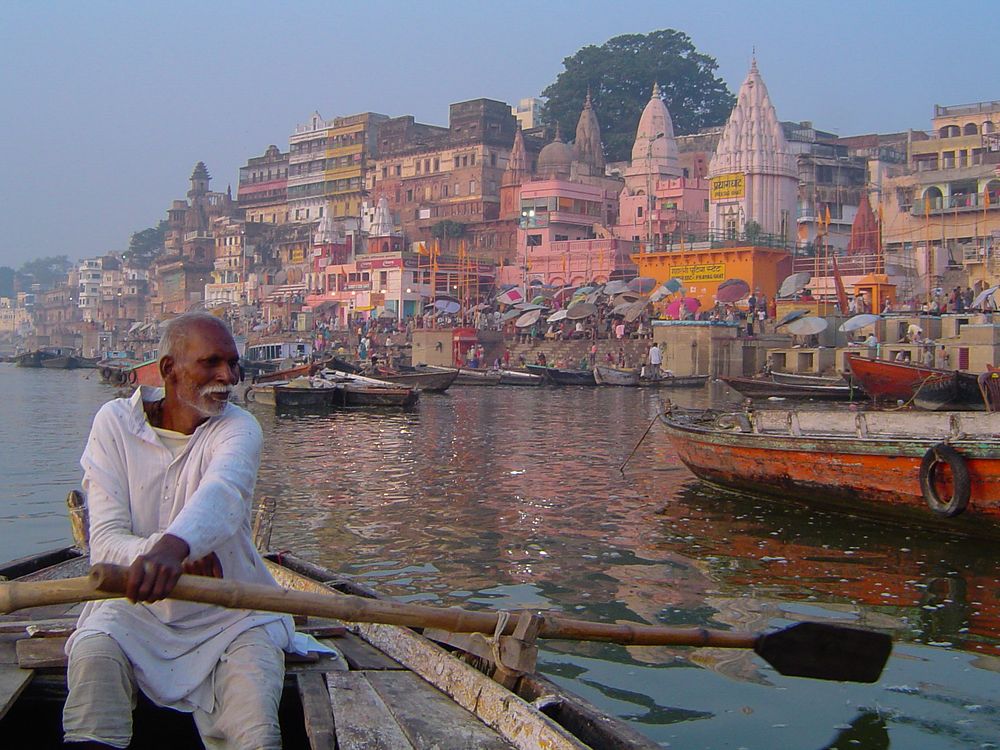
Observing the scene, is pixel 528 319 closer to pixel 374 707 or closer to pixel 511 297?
Answer: pixel 511 297

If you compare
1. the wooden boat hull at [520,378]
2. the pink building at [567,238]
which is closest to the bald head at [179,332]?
the wooden boat hull at [520,378]

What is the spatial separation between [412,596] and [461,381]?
96.1 ft

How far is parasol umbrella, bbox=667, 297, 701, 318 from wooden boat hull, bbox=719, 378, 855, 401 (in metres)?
11.2

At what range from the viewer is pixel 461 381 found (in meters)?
36.4

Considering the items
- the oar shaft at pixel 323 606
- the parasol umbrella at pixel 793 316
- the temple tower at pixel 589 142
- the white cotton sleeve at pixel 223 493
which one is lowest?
the oar shaft at pixel 323 606

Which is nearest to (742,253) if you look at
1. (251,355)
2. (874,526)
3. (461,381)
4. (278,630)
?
(461,381)

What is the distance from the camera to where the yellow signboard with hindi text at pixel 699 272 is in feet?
141

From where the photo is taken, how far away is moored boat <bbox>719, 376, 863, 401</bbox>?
27.0 m

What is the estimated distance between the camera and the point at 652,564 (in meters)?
8.22

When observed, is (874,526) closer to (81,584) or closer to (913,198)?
(81,584)

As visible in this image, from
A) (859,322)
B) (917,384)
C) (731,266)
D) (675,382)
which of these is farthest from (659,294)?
(917,384)

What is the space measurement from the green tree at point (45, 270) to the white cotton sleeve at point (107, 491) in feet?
603

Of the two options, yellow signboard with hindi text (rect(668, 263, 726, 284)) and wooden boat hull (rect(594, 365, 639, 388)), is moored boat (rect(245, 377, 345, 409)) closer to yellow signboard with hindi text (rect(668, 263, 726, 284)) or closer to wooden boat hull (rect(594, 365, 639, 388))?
wooden boat hull (rect(594, 365, 639, 388))

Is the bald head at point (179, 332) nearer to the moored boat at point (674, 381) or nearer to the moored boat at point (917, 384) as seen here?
the moored boat at point (917, 384)
